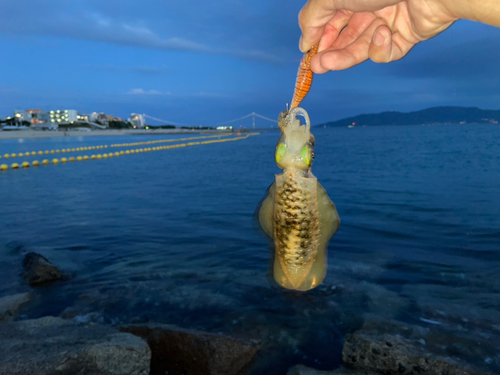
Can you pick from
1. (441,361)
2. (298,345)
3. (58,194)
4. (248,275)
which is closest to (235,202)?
(248,275)

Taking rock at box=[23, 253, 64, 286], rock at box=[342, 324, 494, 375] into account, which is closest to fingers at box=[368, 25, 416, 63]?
rock at box=[342, 324, 494, 375]

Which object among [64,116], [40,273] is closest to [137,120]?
[64,116]

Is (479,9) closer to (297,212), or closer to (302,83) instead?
(302,83)

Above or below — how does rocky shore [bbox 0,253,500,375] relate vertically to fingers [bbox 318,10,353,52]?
below

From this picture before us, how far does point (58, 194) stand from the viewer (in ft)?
52.9

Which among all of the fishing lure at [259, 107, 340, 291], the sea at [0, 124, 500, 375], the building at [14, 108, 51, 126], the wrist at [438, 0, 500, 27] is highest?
the building at [14, 108, 51, 126]

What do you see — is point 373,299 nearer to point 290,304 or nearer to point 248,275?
point 290,304

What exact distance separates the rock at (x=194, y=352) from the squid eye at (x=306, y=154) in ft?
9.85

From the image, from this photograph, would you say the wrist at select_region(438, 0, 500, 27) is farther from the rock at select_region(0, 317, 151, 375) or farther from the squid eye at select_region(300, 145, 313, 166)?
the rock at select_region(0, 317, 151, 375)

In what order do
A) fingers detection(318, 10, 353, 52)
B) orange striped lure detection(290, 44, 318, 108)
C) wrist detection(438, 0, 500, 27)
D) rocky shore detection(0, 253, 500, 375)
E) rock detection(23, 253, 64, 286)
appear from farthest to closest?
rock detection(23, 253, 64, 286) → rocky shore detection(0, 253, 500, 375) → fingers detection(318, 10, 353, 52) → orange striped lure detection(290, 44, 318, 108) → wrist detection(438, 0, 500, 27)

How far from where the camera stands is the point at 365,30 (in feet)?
10.3

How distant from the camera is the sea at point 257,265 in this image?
203 inches

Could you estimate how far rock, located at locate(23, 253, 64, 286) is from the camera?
6.69 m

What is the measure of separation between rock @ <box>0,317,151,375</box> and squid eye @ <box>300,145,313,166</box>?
2879 millimetres
